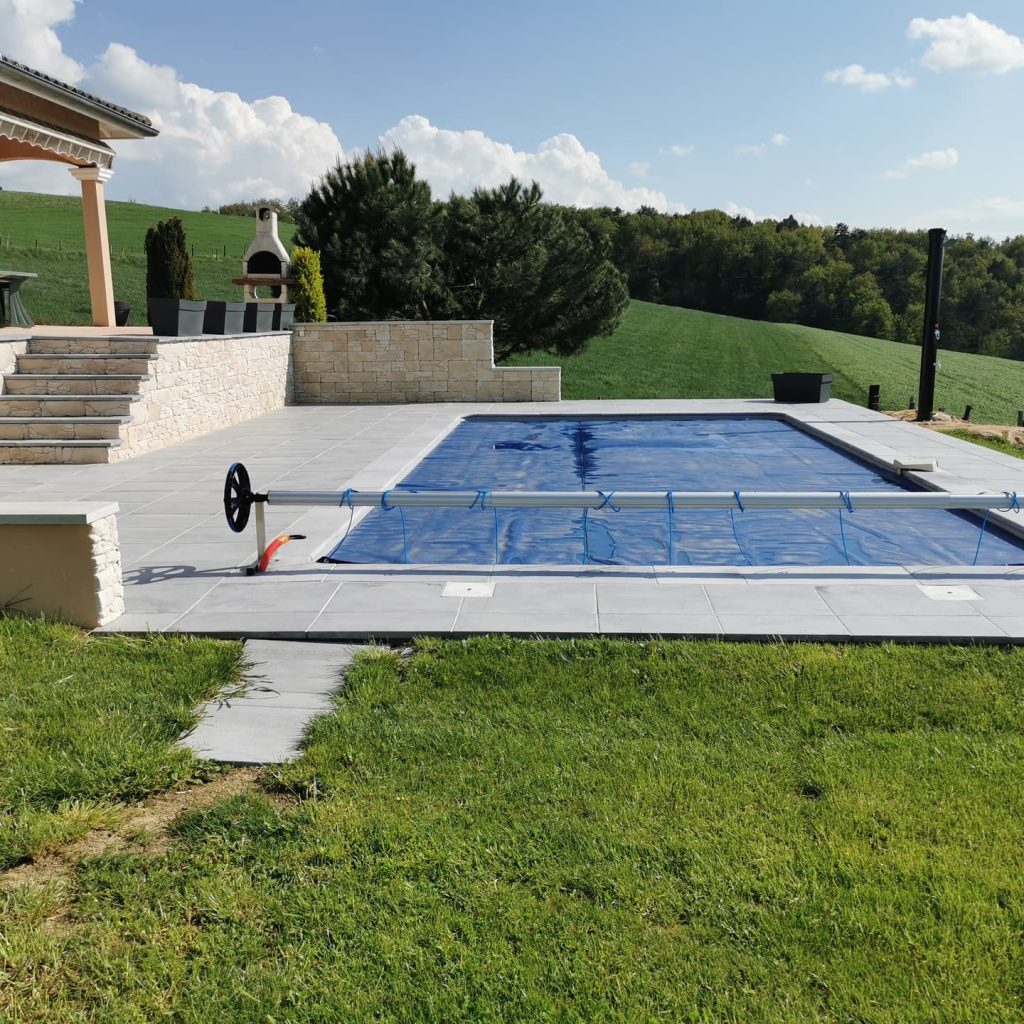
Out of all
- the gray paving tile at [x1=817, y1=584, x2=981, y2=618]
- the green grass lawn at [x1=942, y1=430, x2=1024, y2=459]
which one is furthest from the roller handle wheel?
A: the green grass lawn at [x1=942, y1=430, x2=1024, y2=459]

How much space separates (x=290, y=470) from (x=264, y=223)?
9.99 metres

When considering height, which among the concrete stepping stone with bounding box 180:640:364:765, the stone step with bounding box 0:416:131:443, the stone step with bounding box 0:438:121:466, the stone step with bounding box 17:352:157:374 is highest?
the stone step with bounding box 17:352:157:374

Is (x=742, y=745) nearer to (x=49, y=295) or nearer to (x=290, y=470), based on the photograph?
(x=290, y=470)

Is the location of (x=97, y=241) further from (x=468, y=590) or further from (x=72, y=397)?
(x=468, y=590)

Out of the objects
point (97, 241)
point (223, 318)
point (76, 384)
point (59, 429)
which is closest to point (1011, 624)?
point (59, 429)

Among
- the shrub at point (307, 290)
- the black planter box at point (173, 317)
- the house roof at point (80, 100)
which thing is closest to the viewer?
the house roof at point (80, 100)

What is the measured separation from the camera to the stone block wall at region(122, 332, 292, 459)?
35.8 feet

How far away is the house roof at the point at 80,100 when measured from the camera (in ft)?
39.1

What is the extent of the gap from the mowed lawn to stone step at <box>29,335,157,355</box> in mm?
9038

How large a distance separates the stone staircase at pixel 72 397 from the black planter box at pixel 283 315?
430cm

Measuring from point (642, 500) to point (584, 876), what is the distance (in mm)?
3531

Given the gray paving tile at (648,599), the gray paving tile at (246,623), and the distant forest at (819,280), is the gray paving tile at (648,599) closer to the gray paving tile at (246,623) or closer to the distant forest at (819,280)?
the gray paving tile at (246,623)

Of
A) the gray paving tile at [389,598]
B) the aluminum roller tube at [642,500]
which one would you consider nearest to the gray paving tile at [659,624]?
the gray paving tile at [389,598]

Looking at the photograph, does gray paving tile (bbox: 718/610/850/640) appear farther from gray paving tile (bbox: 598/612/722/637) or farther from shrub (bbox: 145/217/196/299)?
shrub (bbox: 145/217/196/299)
